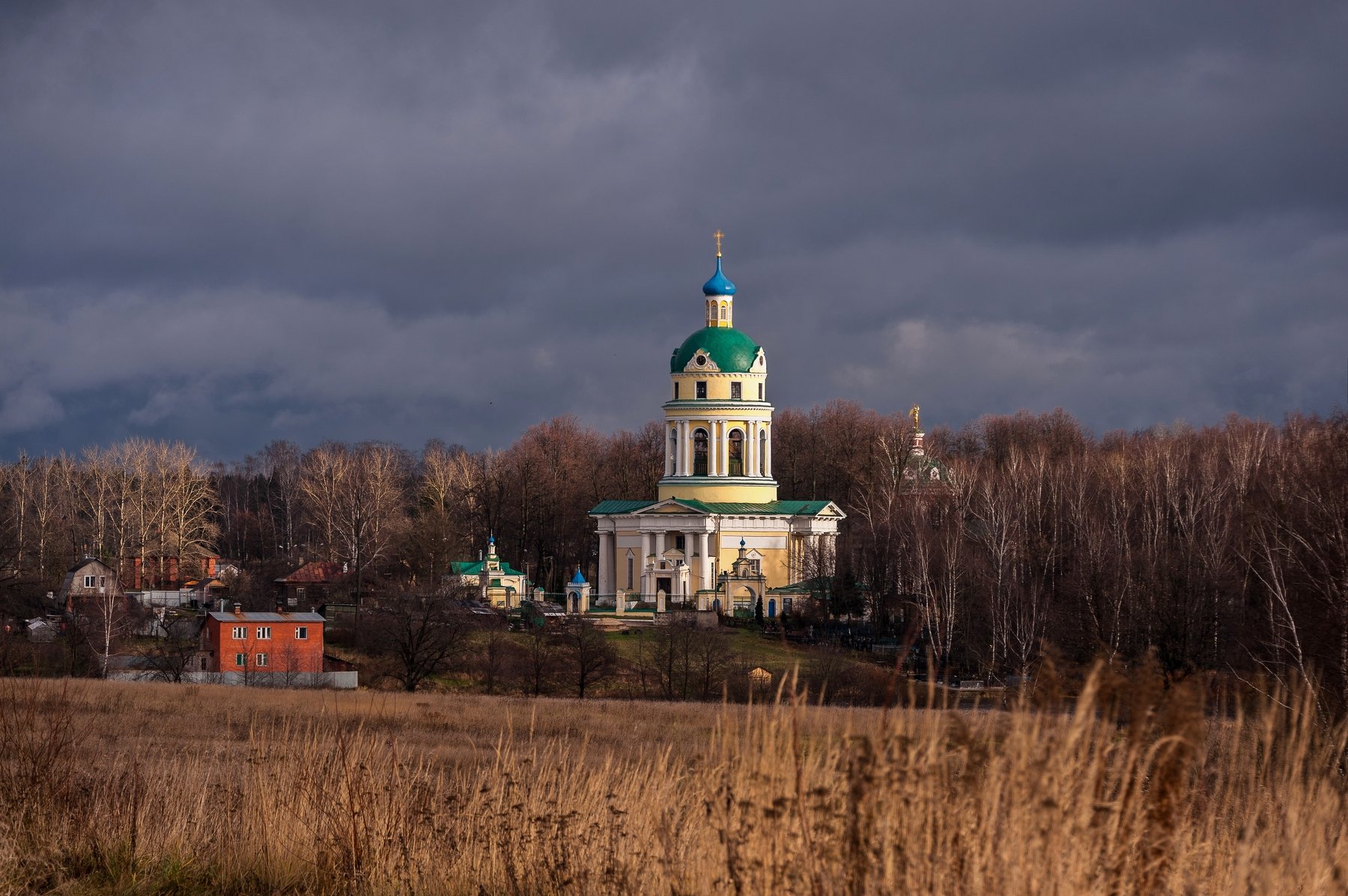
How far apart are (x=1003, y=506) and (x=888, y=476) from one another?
2254cm

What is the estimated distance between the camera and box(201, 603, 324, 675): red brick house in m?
39.7

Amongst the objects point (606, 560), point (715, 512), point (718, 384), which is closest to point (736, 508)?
point (715, 512)

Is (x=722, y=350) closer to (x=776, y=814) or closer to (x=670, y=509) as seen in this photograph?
(x=670, y=509)

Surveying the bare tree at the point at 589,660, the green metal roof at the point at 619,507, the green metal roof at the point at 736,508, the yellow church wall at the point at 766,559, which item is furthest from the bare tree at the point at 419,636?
the yellow church wall at the point at 766,559

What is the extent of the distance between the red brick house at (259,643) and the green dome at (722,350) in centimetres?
2540

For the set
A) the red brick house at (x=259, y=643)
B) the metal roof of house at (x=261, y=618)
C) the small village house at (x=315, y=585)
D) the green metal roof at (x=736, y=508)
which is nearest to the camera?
the red brick house at (x=259, y=643)

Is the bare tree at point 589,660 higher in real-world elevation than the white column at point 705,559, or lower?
lower

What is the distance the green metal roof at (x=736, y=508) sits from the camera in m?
60.1

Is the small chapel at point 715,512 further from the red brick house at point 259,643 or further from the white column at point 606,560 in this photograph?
the red brick house at point 259,643

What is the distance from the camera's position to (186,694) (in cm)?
2548

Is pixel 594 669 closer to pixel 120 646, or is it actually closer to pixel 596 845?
pixel 120 646

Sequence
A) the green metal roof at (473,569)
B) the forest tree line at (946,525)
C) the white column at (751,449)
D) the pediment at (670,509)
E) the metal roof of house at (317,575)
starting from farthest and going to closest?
the white column at (751,449) < the metal roof of house at (317,575) < the pediment at (670,509) < the green metal roof at (473,569) < the forest tree line at (946,525)

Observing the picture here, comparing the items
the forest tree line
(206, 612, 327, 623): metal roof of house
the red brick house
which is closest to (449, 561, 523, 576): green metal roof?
the forest tree line

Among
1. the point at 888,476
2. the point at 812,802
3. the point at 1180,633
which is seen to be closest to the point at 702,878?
the point at 812,802
